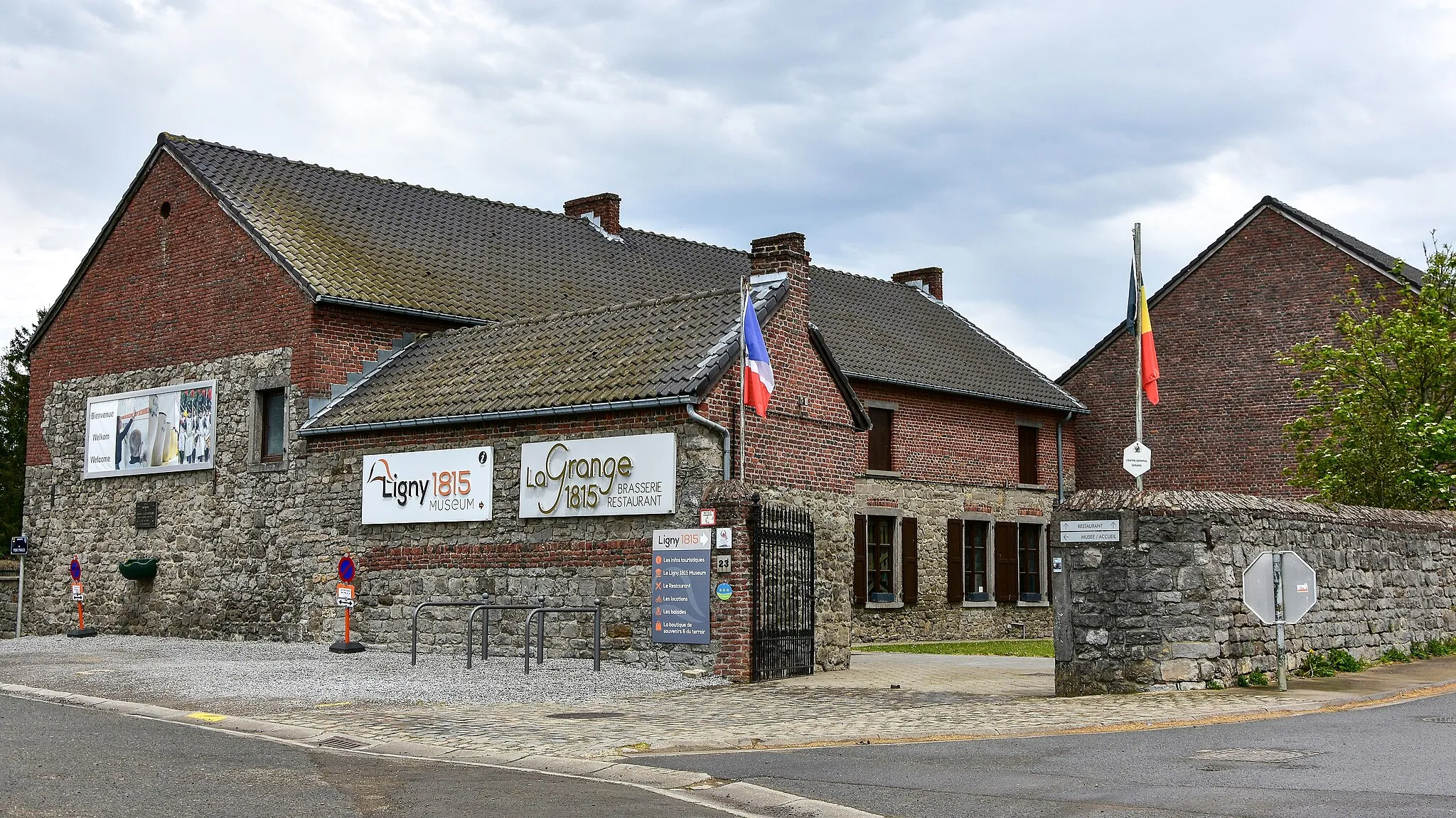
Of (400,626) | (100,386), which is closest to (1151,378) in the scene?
(400,626)

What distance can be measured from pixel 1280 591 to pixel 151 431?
64.7 feet

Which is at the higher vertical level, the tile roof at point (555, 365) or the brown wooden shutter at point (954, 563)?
the tile roof at point (555, 365)

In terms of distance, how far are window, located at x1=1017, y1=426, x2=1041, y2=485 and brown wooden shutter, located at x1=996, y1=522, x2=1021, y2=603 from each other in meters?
1.44

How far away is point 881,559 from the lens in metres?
29.3

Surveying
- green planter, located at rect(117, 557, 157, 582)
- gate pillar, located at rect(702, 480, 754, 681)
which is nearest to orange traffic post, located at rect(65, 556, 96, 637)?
green planter, located at rect(117, 557, 157, 582)

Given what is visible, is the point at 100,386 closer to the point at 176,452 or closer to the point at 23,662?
the point at 176,452

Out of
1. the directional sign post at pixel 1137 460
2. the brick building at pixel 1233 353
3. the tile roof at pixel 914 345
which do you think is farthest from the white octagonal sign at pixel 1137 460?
the brick building at pixel 1233 353

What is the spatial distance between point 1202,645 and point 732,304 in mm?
7837

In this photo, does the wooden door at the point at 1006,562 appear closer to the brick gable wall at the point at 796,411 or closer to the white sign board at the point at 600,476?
the brick gable wall at the point at 796,411

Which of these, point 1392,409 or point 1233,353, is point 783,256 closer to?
point 1392,409

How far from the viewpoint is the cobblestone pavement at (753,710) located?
11727 mm

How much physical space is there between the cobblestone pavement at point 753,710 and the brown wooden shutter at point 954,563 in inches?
507

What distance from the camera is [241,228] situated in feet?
82.6

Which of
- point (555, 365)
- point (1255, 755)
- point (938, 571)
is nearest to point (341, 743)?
point (1255, 755)
